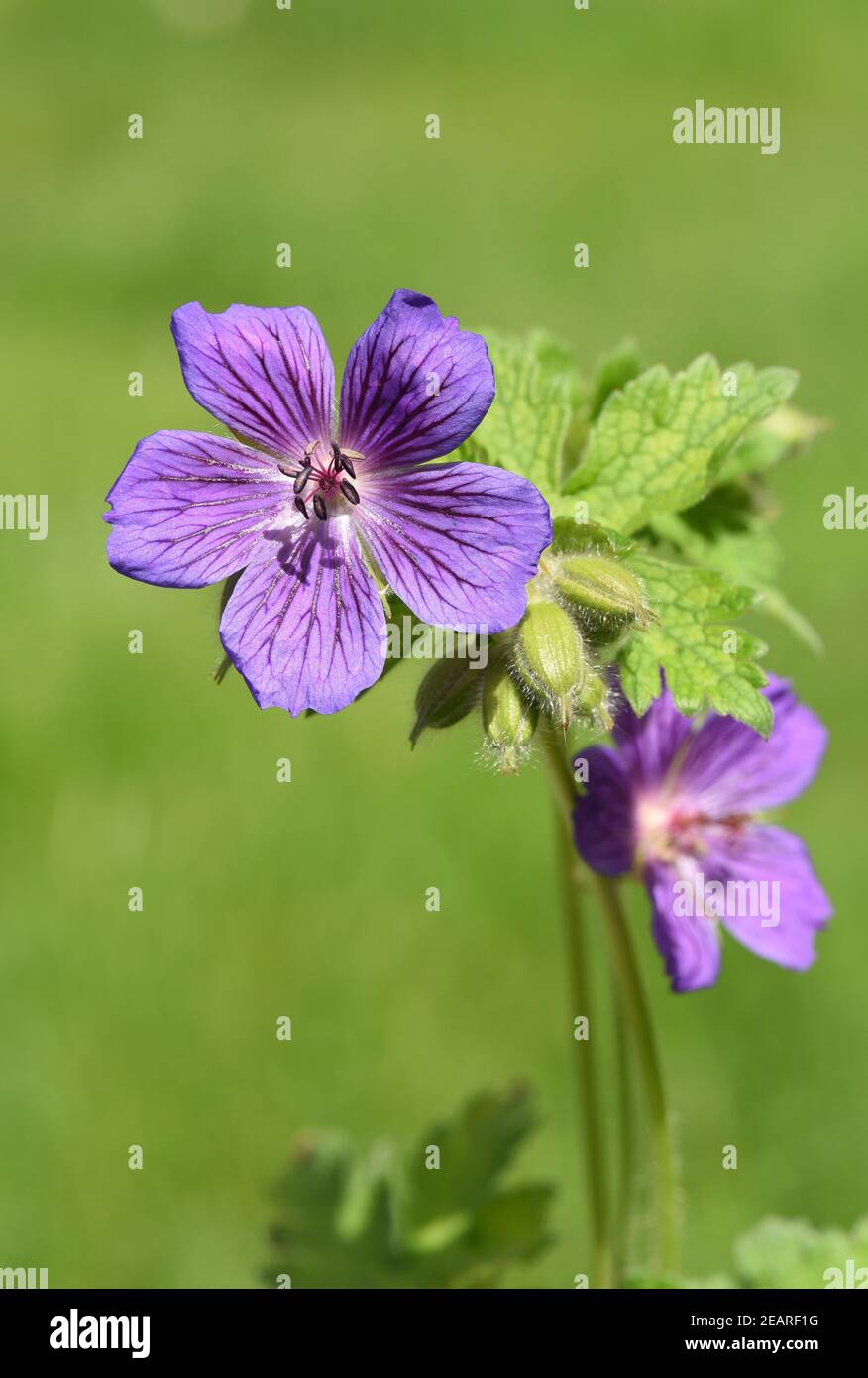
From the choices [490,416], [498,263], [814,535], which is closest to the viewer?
[490,416]

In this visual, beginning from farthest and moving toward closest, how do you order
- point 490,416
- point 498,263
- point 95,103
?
point 95,103 → point 498,263 → point 490,416

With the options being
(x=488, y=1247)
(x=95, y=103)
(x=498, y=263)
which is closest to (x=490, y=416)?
(x=488, y=1247)

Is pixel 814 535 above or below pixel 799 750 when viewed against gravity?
above

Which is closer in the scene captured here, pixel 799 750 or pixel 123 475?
pixel 123 475

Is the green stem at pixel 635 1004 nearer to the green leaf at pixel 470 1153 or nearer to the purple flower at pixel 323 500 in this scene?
the purple flower at pixel 323 500

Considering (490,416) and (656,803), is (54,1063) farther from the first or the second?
(490,416)
